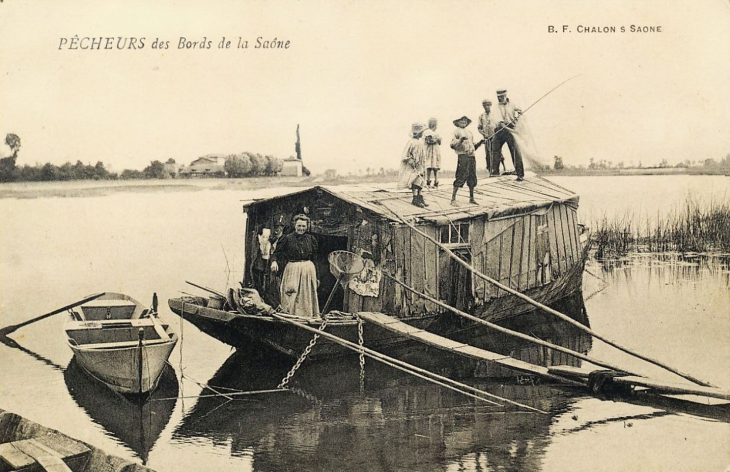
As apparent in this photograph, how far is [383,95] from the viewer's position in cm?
432

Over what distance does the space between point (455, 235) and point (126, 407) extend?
249cm

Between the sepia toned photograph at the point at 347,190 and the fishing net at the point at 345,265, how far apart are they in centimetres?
3

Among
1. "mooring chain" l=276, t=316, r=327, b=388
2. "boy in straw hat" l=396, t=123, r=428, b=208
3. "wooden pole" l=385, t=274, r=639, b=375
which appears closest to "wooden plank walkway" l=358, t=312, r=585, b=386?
"wooden pole" l=385, t=274, r=639, b=375

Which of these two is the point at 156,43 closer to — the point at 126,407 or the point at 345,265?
the point at 345,265

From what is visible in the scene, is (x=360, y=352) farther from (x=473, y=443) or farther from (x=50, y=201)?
(x=50, y=201)

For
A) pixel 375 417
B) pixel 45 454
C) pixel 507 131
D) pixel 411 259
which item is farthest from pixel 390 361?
pixel 45 454

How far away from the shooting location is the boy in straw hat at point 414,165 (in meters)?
4.34

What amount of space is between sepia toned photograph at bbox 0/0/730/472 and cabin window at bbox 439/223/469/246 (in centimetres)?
6

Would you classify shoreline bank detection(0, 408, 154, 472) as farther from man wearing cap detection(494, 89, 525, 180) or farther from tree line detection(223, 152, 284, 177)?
man wearing cap detection(494, 89, 525, 180)

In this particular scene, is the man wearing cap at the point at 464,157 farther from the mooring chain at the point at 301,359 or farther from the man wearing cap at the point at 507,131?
the mooring chain at the point at 301,359

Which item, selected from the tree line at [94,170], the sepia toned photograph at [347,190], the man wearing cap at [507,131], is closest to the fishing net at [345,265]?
the sepia toned photograph at [347,190]

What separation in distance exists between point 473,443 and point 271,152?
7.40ft

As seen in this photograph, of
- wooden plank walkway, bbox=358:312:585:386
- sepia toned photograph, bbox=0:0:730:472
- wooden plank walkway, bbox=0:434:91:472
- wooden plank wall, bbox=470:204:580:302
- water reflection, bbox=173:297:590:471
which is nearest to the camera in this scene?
wooden plank walkway, bbox=0:434:91:472

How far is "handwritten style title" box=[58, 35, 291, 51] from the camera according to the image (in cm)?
430
